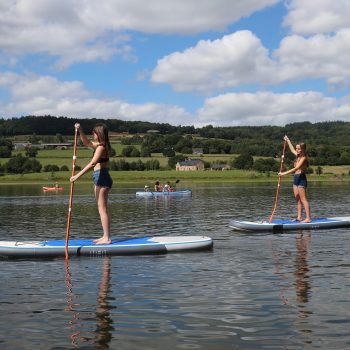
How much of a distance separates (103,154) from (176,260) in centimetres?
337

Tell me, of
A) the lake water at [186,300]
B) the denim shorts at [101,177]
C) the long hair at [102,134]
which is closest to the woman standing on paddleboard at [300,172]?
the lake water at [186,300]

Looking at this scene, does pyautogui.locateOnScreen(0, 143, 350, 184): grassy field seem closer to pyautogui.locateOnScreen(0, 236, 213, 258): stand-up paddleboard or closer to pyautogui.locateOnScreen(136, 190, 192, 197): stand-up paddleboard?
pyautogui.locateOnScreen(136, 190, 192, 197): stand-up paddleboard

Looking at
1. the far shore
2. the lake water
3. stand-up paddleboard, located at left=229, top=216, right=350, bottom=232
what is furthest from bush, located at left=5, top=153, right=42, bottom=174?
the lake water

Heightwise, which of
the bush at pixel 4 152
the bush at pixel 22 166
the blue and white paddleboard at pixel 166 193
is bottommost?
the blue and white paddleboard at pixel 166 193

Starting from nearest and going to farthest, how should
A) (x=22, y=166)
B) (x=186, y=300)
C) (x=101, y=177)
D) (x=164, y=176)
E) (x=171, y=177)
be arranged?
(x=186, y=300) < (x=101, y=177) < (x=171, y=177) < (x=164, y=176) < (x=22, y=166)

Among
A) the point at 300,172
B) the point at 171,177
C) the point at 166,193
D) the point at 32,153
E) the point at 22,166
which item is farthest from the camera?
the point at 32,153

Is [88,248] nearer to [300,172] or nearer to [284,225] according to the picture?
[284,225]

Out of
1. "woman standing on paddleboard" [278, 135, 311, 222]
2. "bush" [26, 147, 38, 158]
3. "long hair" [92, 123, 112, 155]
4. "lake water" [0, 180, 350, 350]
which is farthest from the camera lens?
"bush" [26, 147, 38, 158]

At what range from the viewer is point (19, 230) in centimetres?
2211

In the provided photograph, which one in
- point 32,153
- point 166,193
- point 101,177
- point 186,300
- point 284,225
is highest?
point 32,153

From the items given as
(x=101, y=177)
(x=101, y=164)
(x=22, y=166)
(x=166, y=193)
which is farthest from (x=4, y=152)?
(x=101, y=164)

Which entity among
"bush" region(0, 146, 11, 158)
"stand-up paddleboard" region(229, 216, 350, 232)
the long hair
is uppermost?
"bush" region(0, 146, 11, 158)

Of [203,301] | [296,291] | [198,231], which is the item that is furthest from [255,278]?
[198,231]

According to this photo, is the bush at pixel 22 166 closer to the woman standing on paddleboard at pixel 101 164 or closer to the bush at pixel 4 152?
the bush at pixel 4 152
